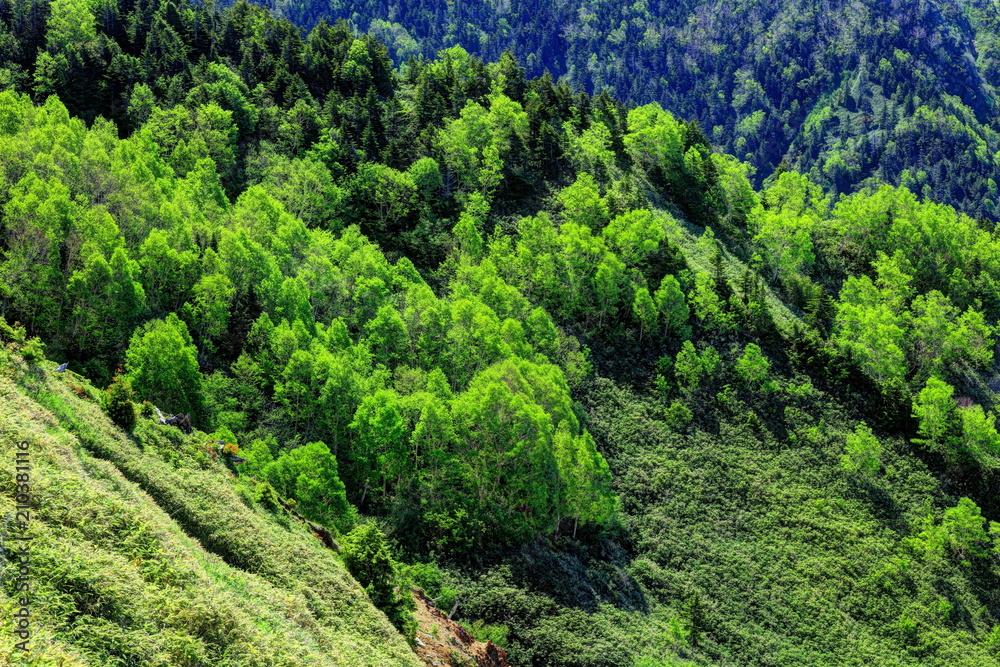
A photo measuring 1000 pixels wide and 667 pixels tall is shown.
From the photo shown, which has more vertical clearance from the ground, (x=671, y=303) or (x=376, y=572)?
(x=671, y=303)

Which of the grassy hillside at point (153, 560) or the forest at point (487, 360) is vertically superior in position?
the forest at point (487, 360)

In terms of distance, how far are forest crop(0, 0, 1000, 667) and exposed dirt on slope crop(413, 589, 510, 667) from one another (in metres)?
2.15

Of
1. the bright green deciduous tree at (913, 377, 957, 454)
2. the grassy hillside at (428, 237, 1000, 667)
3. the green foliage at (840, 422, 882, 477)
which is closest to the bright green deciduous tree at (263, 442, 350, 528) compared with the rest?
the grassy hillside at (428, 237, 1000, 667)

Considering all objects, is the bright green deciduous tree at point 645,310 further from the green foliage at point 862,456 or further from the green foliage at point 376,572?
A: the green foliage at point 376,572

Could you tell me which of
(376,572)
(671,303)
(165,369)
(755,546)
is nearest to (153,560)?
(376,572)

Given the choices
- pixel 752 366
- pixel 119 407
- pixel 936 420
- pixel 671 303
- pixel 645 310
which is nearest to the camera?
pixel 119 407

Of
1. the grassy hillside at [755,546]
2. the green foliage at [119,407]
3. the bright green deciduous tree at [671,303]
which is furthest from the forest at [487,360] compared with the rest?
the bright green deciduous tree at [671,303]

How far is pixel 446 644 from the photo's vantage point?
44.2 m

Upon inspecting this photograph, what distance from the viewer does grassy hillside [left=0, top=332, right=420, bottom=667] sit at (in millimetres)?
21656

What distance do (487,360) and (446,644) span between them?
→ 126ft

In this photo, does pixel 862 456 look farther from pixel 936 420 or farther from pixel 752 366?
pixel 752 366

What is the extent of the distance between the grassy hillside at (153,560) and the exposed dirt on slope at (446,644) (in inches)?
196

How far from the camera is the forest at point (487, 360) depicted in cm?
5356

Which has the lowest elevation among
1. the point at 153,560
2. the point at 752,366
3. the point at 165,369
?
the point at 153,560
